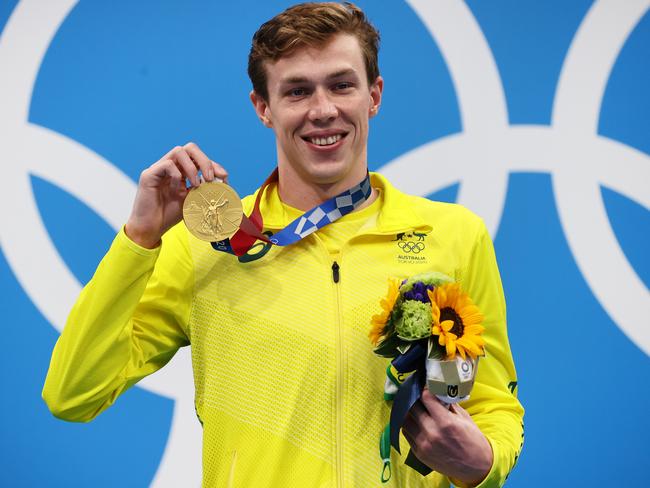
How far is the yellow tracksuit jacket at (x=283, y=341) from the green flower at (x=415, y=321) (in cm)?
27

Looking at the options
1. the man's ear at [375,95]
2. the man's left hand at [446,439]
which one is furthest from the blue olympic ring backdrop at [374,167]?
the man's left hand at [446,439]

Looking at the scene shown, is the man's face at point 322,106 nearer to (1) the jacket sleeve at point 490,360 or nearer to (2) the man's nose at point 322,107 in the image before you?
(2) the man's nose at point 322,107

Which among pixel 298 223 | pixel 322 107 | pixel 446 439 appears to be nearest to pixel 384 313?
pixel 446 439

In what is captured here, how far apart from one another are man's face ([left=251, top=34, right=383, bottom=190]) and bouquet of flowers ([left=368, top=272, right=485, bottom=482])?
41 centimetres

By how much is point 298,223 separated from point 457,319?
489mm

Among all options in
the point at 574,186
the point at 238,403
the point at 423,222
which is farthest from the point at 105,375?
the point at 574,186

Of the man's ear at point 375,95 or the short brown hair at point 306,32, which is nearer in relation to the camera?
the short brown hair at point 306,32

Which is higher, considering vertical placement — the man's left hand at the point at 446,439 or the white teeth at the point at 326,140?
the white teeth at the point at 326,140

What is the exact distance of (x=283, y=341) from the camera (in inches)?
73.5

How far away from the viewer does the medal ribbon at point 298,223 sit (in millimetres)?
1907

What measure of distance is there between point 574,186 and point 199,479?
61.6 inches

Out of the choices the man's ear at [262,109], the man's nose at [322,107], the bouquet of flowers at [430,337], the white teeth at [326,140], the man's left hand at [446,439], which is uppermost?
the man's ear at [262,109]

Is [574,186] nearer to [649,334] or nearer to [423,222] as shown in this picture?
[649,334]

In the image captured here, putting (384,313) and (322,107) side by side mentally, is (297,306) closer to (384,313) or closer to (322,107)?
(384,313)
